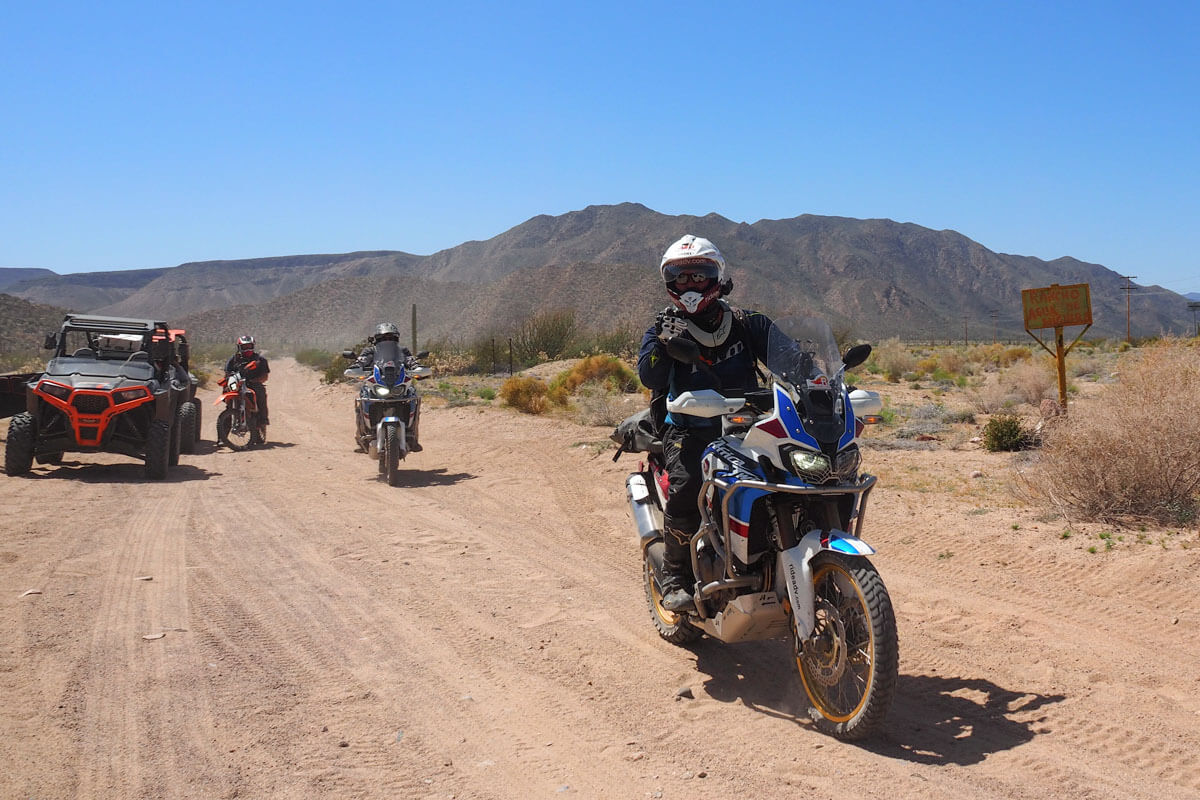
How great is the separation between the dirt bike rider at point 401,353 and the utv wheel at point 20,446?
4.24 metres

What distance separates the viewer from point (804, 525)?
441 centimetres

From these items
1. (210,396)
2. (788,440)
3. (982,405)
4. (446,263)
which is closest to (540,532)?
(788,440)

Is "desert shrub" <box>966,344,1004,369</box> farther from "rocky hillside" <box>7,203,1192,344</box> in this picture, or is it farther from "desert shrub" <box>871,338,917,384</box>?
"rocky hillside" <box>7,203,1192,344</box>

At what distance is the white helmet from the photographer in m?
4.93

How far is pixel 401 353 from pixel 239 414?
15.3 feet

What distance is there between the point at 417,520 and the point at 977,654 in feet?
18.9

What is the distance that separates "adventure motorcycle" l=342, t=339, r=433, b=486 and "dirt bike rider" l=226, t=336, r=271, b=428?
3.77m

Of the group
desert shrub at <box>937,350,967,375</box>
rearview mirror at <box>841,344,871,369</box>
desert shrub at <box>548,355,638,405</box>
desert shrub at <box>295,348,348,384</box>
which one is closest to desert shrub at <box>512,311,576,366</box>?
desert shrub at <box>295,348,348,384</box>

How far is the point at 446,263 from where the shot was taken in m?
160

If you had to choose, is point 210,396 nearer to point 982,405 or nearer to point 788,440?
point 982,405

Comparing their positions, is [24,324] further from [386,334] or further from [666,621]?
[666,621]

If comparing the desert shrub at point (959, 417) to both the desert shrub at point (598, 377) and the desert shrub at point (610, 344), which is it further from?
the desert shrub at point (610, 344)

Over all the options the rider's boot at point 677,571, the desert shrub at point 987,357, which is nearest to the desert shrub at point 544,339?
the desert shrub at point 987,357

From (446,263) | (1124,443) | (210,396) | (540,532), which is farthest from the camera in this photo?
(446,263)
